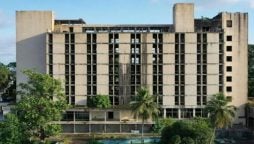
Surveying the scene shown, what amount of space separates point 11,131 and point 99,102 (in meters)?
36.0

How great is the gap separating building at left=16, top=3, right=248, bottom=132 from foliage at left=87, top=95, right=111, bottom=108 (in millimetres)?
1163

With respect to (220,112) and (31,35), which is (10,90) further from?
(220,112)

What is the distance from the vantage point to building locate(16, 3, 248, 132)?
92.9m

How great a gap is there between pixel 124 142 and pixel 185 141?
2444 cm

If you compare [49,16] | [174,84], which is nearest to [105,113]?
[174,84]

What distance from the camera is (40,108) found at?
57781mm

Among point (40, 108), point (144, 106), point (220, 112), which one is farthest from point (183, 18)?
point (40, 108)

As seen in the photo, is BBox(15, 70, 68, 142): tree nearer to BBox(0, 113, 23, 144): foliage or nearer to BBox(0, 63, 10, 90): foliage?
BBox(0, 113, 23, 144): foliage

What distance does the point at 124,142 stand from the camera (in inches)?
3214

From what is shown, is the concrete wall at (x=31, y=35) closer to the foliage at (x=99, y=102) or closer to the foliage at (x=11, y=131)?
the foliage at (x=99, y=102)

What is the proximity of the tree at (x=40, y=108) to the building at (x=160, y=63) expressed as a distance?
33110 mm

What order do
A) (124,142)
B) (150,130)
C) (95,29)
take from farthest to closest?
(95,29)
(150,130)
(124,142)

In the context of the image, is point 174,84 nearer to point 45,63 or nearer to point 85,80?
point 85,80

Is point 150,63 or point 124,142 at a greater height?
point 150,63
